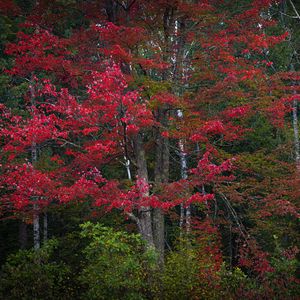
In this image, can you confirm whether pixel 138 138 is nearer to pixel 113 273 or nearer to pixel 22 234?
pixel 113 273

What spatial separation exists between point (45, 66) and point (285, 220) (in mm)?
11061

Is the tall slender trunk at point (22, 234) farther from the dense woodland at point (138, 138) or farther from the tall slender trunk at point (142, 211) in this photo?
the tall slender trunk at point (142, 211)

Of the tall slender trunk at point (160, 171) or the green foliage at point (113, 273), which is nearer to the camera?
the green foliage at point (113, 273)

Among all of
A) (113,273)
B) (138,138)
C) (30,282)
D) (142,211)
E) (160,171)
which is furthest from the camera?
(160,171)

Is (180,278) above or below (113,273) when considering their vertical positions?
below

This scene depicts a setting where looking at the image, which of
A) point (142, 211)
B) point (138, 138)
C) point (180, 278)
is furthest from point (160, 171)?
point (180, 278)

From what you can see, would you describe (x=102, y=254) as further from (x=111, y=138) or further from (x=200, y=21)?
(x=200, y=21)

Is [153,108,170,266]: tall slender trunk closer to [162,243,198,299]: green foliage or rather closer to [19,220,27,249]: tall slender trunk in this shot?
[162,243,198,299]: green foliage

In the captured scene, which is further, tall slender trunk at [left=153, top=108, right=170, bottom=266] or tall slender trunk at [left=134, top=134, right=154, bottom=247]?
tall slender trunk at [left=153, top=108, right=170, bottom=266]

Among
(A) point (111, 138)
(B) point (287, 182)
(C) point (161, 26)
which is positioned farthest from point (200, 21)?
(B) point (287, 182)

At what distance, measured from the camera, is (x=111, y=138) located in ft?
42.2

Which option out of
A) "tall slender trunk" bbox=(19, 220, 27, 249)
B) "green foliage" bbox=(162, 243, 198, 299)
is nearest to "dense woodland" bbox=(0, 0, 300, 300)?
"green foliage" bbox=(162, 243, 198, 299)

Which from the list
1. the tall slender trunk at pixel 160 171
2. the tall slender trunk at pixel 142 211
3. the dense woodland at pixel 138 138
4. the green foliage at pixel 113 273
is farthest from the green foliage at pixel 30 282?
the tall slender trunk at pixel 160 171

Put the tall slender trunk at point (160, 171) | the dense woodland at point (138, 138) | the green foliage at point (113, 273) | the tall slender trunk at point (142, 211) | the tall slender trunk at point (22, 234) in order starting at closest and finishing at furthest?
the green foliage at point (113, 273) < the dense woodland at point (138, 138) < the tall slender trunk at point (142, 211) < the tall slender trunk at point (160, 171) < the tall slender trunk at point (22, 234)
